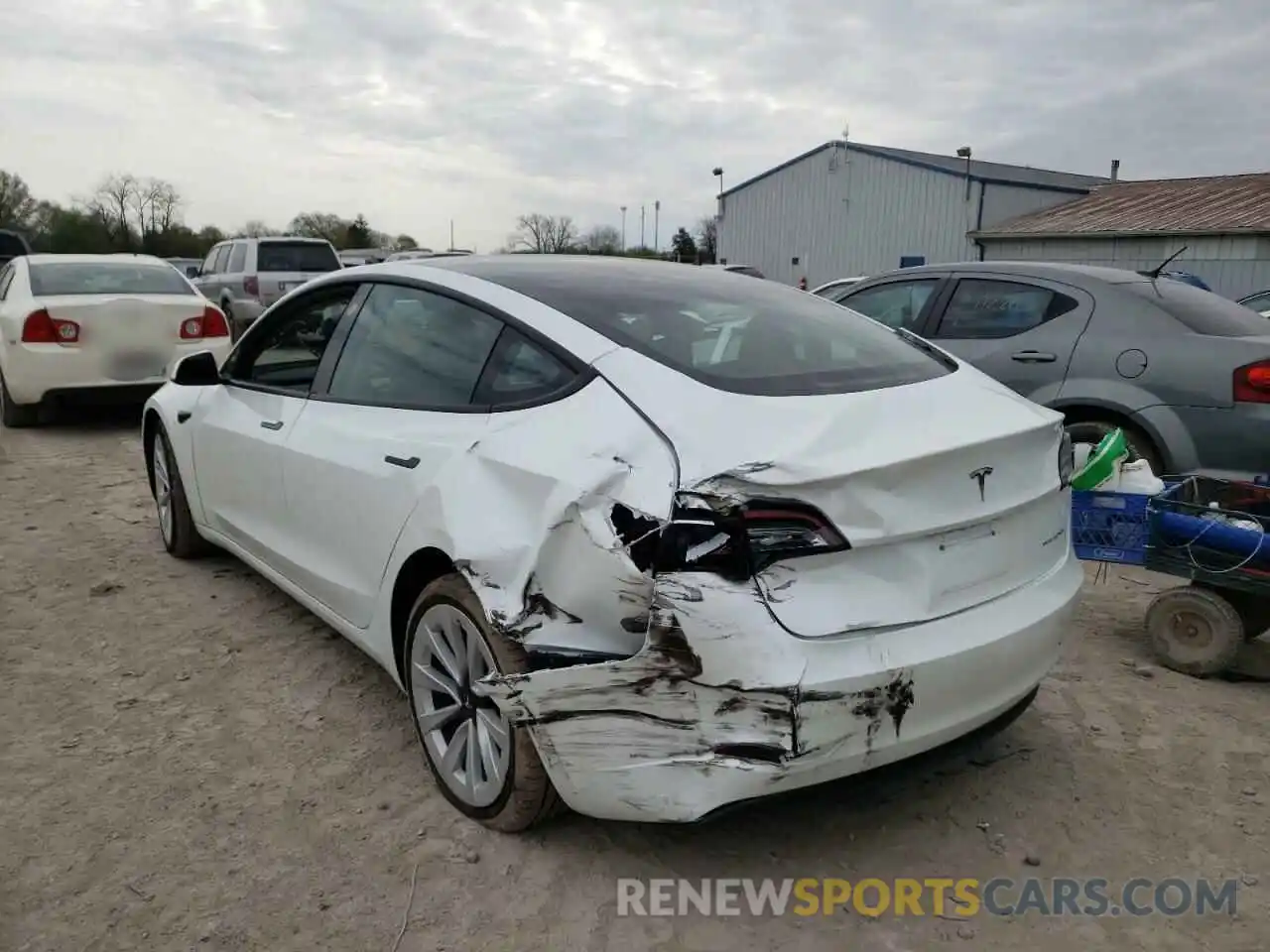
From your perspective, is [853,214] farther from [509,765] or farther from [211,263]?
[509,765]

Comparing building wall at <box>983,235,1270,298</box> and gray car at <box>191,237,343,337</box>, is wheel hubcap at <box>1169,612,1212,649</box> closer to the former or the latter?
gray car at <box>191,237,343,337</box>

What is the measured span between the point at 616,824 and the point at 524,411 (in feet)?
3.89

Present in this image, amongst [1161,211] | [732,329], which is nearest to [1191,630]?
[732,329]

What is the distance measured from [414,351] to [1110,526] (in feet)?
8.87

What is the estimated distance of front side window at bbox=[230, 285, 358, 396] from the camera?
371 cm

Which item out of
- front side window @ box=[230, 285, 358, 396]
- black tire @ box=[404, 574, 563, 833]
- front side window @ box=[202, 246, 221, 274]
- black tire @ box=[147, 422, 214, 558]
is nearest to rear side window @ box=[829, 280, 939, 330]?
front side window @ box=[230, 285, 358, 396]

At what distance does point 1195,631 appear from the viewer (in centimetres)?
376

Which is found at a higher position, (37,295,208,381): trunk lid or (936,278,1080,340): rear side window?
(936,278,1080,340): rear side window

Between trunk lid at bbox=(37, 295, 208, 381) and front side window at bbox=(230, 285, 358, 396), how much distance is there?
4.68m

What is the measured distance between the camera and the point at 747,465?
2148mm

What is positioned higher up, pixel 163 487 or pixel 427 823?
pixel 163 487

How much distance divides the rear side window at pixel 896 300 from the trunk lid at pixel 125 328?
225 inches

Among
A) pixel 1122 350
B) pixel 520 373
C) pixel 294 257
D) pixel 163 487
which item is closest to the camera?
pixel 520 373

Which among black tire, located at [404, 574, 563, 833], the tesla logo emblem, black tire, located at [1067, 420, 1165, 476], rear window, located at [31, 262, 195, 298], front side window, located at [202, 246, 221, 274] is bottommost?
black tire, located at [404, 574, 563, 833]
